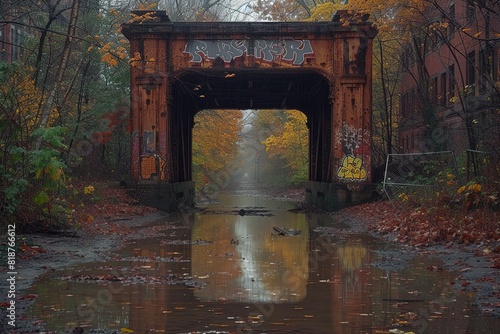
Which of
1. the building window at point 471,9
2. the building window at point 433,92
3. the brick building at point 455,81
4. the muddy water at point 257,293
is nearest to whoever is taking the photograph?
the muddy water at point 257,293

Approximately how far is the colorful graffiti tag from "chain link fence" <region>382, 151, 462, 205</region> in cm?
117

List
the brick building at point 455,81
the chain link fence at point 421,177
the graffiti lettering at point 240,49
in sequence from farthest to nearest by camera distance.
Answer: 1. the graffiti lettering at point 240,49
2. the chain link fence at point 421,177
3. the brick building at point 455,81

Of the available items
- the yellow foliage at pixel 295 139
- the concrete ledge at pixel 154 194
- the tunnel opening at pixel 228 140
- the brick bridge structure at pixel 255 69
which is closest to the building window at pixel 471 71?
the brick bridge structure at pixel 255 69

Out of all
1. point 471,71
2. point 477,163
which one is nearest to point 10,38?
point 471,71

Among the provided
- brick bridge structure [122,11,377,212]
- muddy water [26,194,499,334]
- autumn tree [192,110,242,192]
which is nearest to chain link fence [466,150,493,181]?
muddy water [26,194,499,334]

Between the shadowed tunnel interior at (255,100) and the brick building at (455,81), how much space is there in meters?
4.45

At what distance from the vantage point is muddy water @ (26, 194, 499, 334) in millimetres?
7523

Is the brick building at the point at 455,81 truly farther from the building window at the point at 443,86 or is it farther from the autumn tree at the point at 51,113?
the autumn tree at the point at 51,113

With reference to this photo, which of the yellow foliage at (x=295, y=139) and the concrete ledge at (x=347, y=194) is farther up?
the yellow foliage at (x=295, y=139)

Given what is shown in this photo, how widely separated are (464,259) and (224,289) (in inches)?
202

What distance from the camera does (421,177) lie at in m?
25.0

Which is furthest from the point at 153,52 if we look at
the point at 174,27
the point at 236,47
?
the point at 236,47

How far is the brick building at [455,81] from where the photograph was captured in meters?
20.7

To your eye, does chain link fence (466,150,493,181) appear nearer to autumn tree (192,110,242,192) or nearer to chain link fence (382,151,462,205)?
chain link fence (382,151,462,205)
